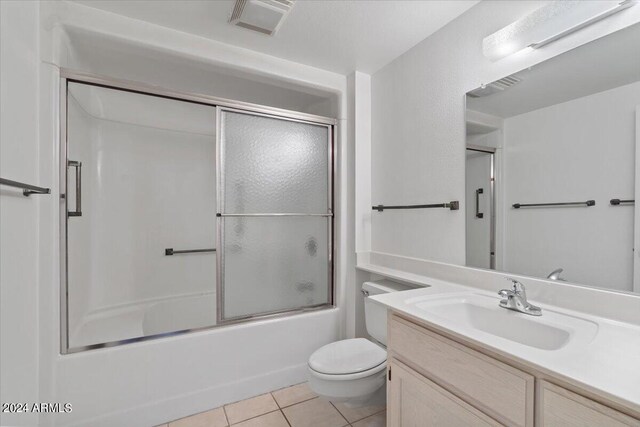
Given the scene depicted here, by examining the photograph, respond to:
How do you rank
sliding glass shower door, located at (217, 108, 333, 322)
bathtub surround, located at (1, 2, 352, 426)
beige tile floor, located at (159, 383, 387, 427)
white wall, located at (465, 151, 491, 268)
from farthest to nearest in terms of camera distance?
1. sliding glass shower door, located at (217, 108, 333, 322)
2. beige tile floor, located at (159, 383, 387, 427)
3. white wall, located at (465, 151, 491, 268)
4. bathtub surround, located at (1, 2, 352, 426)

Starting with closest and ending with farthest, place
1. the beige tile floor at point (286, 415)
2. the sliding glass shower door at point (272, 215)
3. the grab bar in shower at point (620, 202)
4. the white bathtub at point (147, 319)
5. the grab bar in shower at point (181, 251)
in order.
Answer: the grab bar in shower at point (620, 202)
the beige tile floor at point (286, 415)
the sliding glass shower door at point (272, 215)
the white bathtub at point (147, 319)
the grab bar in shower at point (181, 251)

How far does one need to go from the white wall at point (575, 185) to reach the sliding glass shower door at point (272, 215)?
128 centimetres

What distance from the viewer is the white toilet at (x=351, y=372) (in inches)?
55.9

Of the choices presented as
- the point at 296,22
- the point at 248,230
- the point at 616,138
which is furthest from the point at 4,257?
the point at 616,138

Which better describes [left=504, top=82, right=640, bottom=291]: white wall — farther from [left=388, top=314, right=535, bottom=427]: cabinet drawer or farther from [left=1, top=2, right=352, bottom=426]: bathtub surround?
[left=1, top=2, right=352, bottom=426]: bathtub surround

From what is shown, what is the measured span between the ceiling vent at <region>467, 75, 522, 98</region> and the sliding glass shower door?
3.62 ft

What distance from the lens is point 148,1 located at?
152cm

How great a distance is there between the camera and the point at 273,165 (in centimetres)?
206

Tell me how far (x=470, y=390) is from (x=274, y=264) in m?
1.47

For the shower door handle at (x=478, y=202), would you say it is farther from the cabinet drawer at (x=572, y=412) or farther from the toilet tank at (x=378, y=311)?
the cabinet drawer at (x=572, y=412)

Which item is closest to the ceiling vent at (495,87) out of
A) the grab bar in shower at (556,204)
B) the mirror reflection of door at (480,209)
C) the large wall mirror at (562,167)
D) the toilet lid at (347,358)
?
the large wall mirror at (562,167)

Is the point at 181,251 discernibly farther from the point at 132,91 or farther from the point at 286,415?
the point at 286,415

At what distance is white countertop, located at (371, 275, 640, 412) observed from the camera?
24.0 inches

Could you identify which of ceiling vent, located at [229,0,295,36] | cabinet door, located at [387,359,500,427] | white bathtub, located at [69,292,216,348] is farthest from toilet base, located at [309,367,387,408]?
ceiling vent, located at [229,0,295,36]
